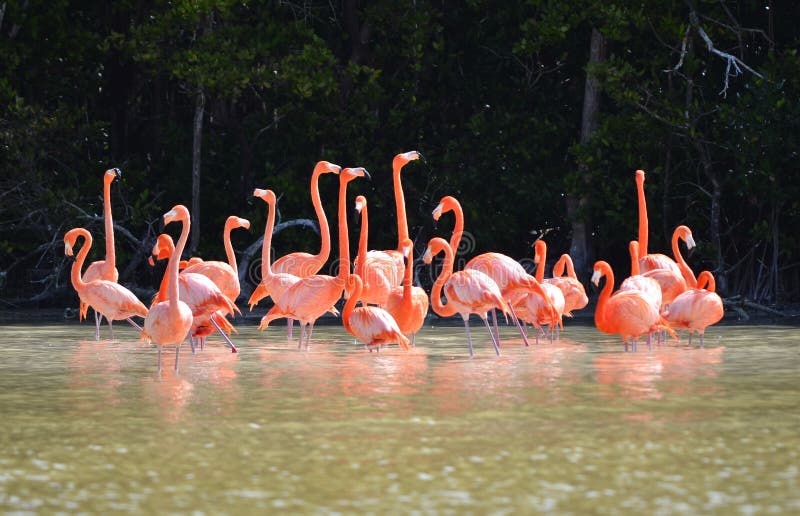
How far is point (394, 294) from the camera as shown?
10.3 meters

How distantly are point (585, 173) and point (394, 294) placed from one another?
596cm

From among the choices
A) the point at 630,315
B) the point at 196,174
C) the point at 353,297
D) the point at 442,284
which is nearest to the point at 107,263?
the point at 353,297

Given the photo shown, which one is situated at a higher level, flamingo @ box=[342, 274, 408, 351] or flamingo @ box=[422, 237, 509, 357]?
flamingo @ box=[422, 237, 509, 357]

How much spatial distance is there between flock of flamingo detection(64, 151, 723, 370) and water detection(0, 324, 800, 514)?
12.3 inches

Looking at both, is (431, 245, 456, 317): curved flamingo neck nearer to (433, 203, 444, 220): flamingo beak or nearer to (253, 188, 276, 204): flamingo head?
(433, 203, 444, 220): flamingo beak

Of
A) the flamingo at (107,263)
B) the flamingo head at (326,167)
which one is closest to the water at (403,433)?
the flamingo head at (326,167)

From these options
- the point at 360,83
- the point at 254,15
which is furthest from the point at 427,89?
the point at 254,15

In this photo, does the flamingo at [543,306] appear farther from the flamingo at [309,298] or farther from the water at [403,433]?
the flamingo at [309,298]

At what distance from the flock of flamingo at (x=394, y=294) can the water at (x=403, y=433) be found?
0.31 meters

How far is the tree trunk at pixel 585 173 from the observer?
617 inches

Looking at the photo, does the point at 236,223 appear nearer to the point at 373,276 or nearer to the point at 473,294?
the point at 373,276

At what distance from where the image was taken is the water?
185 inches

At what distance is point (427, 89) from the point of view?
1773 centimetres

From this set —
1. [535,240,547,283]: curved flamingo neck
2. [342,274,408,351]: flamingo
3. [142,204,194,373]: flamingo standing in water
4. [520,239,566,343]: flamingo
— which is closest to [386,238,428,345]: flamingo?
[342,274,408,351]: flamingo
